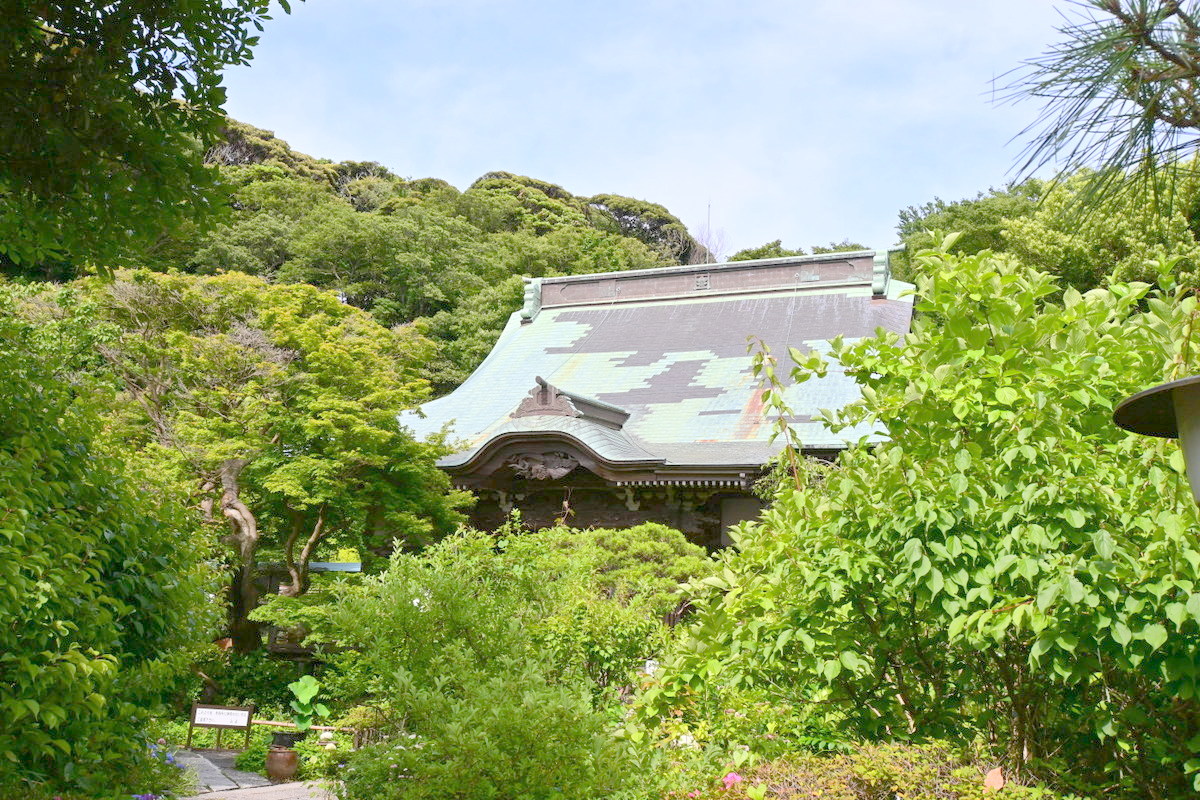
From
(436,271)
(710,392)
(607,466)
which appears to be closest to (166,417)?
(607,466)

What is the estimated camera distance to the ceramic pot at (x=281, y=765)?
980 cm

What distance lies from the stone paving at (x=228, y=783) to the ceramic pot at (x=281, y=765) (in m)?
0.11

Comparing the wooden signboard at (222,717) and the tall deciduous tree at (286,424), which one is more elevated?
the tall deciduous tree at (286,424)

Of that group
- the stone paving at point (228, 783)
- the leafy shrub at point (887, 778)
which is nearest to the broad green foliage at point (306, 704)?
the stone paving at point (228, 783)

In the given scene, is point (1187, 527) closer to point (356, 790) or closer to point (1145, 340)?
point (1145, 340)

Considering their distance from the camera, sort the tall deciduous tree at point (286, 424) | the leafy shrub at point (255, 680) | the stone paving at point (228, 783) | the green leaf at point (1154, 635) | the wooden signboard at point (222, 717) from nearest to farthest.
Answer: the green leaf at point (1154, 635) < the stone paving at point (228, 783) < the wooden signboard at point (222, 717) < the tall deciduous tree at point (286, 424) < the leafy shrub at point (255, 680)

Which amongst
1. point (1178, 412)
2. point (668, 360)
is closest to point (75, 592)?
point (1178, 412)

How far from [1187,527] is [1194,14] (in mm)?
1535

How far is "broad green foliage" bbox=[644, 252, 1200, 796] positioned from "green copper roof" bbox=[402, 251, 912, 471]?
7.64 m

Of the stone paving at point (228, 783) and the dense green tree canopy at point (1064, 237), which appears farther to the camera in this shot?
the dense green tree canopy at point (1064, 237)

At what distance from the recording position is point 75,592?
3.09 meters

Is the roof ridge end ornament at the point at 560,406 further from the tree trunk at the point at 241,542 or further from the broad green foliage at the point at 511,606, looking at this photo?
the tree trunk at the point at 241,542

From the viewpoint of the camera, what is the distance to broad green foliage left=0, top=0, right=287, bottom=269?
9.80 feet

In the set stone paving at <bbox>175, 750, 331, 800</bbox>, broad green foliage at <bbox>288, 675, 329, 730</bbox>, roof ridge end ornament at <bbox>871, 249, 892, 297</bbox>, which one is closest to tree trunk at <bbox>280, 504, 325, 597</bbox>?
broad green foliage at <bbox>288, 675, 329, 730</bbox>
